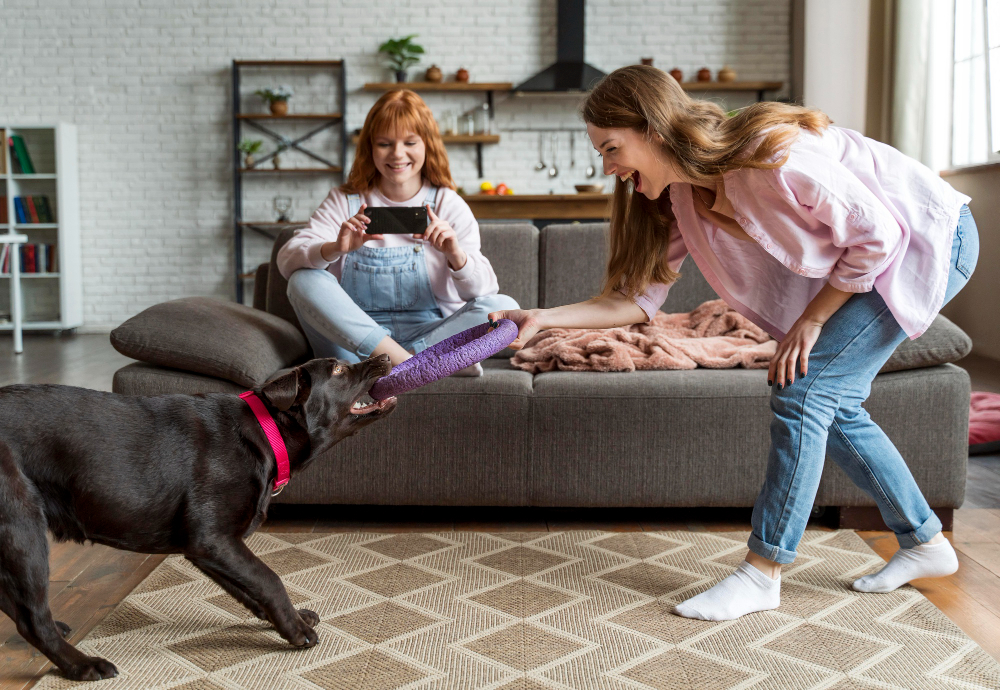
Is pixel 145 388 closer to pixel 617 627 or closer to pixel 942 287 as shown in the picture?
pixel 617 627

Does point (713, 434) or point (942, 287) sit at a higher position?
point (942, 287)

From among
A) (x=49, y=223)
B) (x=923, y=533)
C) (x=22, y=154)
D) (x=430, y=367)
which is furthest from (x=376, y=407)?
(x=22, y=154)

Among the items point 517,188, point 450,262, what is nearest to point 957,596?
point 450,262

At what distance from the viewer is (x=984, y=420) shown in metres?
3.03

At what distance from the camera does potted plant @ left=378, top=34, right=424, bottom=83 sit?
638 cm

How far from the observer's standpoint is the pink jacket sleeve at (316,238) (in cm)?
227

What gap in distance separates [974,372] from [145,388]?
4.21 meters

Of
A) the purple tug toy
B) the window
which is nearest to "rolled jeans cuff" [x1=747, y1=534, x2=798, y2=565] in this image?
the purple tug toy

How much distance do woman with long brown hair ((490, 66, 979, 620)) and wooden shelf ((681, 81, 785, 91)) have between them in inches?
205

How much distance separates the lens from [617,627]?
1.56 meters

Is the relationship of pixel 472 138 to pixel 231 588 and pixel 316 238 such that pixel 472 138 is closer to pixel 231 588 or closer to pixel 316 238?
pixel 316 238

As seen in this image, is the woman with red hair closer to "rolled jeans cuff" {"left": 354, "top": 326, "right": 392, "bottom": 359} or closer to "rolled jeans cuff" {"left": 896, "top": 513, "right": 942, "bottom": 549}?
"rolled jeans cuff" {"left": 354, "top": 326, "right": 392, "bottom": 359}

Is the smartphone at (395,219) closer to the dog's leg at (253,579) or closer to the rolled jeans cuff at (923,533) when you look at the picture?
the dog's leg at (253,579)

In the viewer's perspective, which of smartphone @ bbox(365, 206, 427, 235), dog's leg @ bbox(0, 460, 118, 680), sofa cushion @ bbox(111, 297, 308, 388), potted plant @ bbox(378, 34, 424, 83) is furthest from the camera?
potted plant @ bbox(378, 34, 424, 83)
